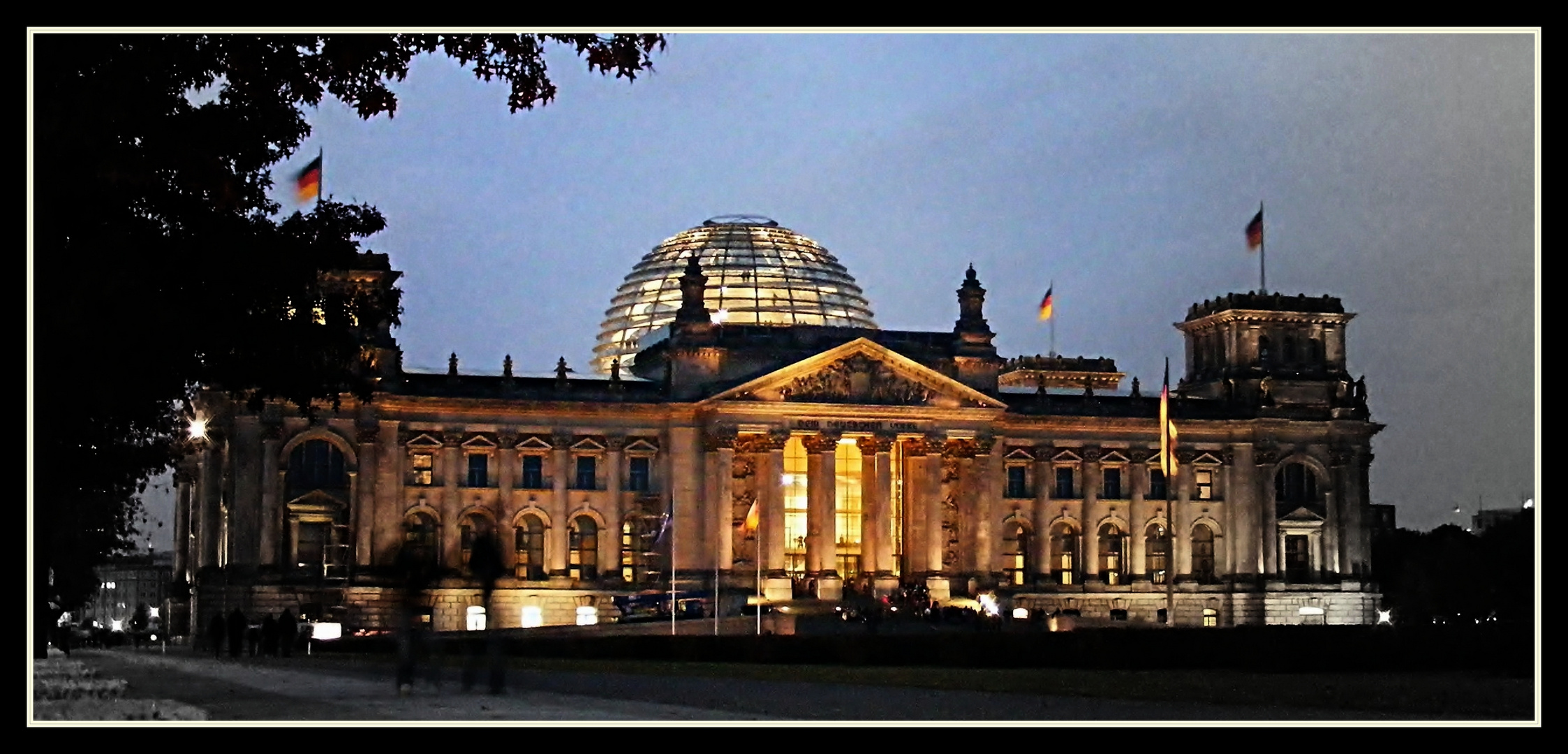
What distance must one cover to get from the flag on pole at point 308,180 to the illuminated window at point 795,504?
3098 cm

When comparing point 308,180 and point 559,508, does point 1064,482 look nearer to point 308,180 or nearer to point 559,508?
point 559,508

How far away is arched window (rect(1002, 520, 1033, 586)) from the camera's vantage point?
12794 centimetres

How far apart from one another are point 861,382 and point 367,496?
25153 millimetres

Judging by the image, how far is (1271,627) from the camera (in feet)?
185

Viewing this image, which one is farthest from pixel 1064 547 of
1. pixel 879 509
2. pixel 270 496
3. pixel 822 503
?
pixel 270 496

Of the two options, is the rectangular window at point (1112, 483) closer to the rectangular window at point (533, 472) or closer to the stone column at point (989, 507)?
the stone column at point (989, 507)

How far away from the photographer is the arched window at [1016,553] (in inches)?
5037

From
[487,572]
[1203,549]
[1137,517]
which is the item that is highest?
[1137,517]

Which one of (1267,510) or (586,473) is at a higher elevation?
(586,473)

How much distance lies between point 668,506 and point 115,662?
62933mm

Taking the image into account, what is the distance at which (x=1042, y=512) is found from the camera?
128 metres
